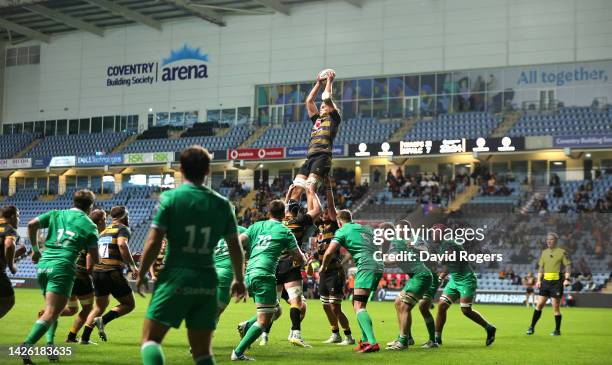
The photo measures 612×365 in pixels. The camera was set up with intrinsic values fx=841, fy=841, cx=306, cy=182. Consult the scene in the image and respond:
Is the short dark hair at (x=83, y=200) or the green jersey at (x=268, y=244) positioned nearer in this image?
the short dark hair at (x=83, y=200)

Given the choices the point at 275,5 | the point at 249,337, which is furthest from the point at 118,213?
the point at 275,5

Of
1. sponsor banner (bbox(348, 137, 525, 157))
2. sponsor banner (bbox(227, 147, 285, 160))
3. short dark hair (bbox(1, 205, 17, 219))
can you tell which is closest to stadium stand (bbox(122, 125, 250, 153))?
sponsor banner (bbox(227, 147, 285, 160))

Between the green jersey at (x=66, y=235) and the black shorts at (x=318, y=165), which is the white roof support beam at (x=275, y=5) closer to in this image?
the black shorts at (x=318, y=165)

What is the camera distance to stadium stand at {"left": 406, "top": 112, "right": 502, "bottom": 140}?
166ft

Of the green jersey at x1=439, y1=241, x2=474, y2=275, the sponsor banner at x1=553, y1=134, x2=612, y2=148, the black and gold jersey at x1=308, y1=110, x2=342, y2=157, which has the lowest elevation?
the green jersey at x1=439, y1=241, x2=474, y2=275

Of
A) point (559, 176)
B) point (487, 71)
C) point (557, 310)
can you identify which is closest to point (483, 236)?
point (559, 176)

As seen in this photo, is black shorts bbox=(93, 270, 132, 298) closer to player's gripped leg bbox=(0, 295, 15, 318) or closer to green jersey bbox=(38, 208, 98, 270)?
player's gripped leg bbox=(0, 295, 15, 318)

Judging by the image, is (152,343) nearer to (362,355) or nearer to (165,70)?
(362,355)

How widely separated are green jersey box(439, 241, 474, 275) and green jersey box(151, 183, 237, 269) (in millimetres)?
8957

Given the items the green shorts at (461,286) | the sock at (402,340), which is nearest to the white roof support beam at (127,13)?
the green shorts at (461,286)

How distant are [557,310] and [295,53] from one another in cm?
4052

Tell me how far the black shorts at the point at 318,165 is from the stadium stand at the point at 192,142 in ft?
139

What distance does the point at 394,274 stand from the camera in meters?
39.0

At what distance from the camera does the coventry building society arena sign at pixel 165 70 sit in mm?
61594
